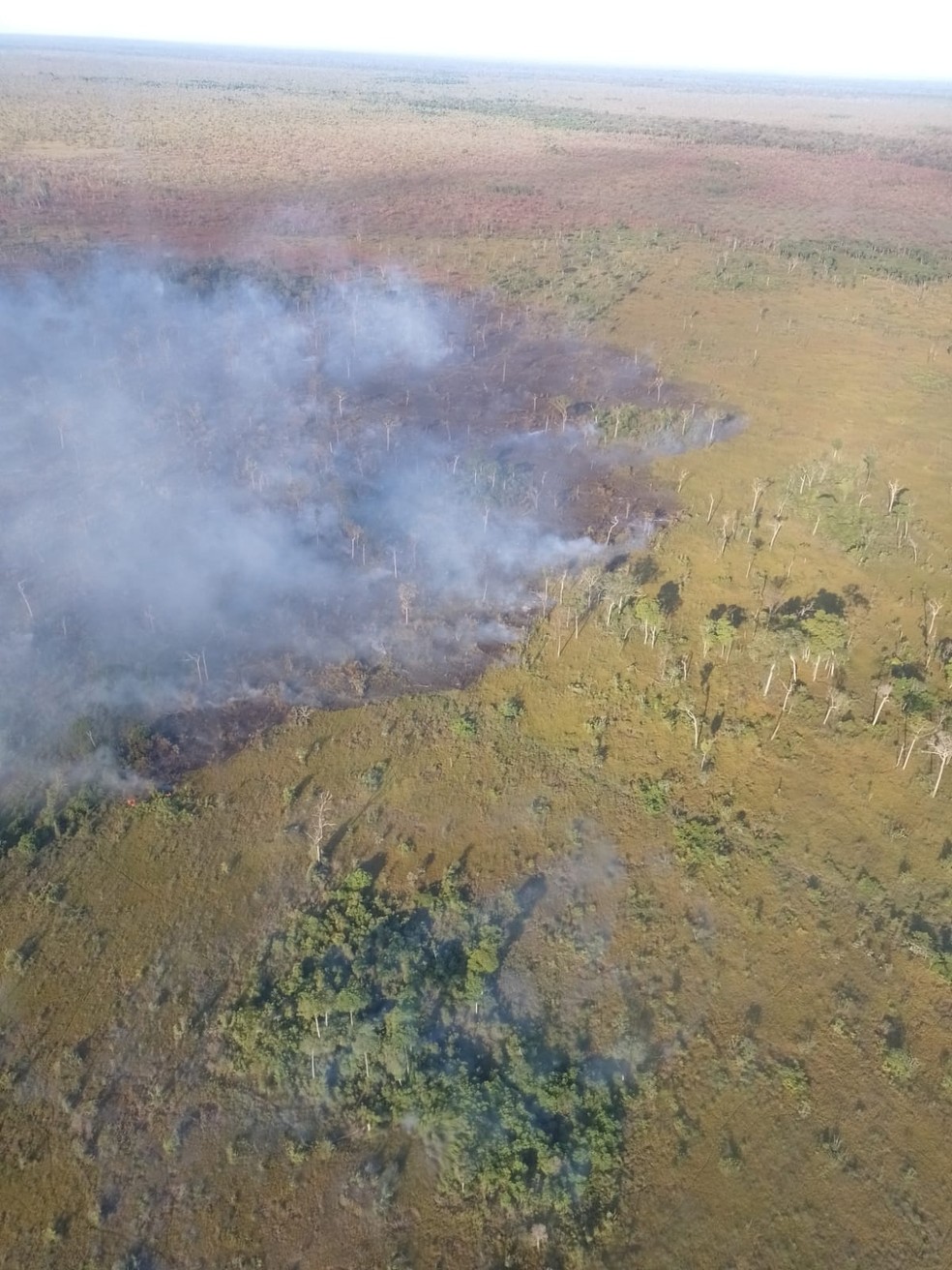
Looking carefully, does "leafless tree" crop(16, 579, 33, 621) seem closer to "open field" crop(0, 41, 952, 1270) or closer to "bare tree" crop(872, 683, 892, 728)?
"open field" crop(0, 41, 952, 1270)

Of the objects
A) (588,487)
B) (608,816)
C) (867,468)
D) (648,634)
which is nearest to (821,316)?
(867,468)

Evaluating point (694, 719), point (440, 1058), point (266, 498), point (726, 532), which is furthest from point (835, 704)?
point (266, 498)

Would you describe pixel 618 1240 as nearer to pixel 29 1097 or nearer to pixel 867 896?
pixel 867 896

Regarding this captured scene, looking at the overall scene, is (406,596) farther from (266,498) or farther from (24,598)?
(24,598)

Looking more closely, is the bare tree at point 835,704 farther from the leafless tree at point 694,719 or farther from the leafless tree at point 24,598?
the leafless tree at point 24,598

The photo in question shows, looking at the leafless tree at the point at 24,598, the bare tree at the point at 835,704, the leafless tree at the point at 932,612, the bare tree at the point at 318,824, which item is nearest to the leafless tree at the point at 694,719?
the bare tree at the point at 835,704

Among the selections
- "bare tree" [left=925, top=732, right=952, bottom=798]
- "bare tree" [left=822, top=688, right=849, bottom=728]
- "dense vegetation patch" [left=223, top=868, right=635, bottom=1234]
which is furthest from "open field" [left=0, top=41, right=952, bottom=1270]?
"bare tree" [left=925, top=732, right=952, bottom=798]
